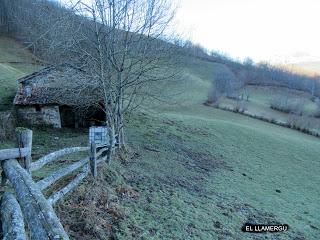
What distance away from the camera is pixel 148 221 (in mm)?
6973

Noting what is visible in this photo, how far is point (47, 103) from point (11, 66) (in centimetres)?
2378

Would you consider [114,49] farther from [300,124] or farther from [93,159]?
[300,124]

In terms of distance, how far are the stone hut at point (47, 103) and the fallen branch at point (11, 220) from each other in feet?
48.4

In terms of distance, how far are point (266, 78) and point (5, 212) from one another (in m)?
91.2

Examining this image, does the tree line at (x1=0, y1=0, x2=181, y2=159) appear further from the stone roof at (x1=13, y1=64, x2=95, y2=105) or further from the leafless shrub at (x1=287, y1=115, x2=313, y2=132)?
the leafless shrub at (x1=287, y1=115, x2=313, y2=132)

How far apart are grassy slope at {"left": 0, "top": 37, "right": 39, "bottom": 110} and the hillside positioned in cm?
41

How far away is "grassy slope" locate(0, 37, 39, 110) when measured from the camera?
70.7 feet

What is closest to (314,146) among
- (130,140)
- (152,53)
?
(130,140)

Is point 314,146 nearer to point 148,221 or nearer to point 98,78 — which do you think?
point 98,78

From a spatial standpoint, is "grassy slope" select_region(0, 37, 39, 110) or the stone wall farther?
"grassy slope" select_region(0, 37, 39, 110)

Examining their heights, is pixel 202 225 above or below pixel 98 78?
below

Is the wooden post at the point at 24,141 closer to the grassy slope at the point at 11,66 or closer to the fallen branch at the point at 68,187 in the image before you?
the fallen branch at the point at 68,187

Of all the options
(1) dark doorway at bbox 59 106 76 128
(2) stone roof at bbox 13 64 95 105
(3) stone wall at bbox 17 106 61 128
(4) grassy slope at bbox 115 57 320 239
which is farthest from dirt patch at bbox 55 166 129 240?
(1) dark doorway at bbox 59 106 76 128

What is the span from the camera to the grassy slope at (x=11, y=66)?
21.5 metres
